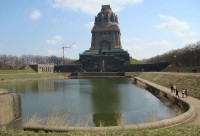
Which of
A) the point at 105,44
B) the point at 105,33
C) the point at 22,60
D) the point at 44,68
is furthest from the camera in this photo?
the point at 22,60

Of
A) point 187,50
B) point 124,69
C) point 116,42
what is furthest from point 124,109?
point 116,42

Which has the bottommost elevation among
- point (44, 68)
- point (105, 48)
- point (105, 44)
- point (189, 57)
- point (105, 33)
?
point (44, 68)

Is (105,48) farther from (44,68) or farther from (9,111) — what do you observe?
(9,111)

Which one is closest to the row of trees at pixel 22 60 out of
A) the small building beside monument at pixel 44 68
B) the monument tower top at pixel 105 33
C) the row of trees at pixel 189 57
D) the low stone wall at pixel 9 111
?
the small building beside monument at pixel 44 68

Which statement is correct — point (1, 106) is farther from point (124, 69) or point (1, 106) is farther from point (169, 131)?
point (124, 69)

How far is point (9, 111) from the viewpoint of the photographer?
6.22m

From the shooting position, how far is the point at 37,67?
10500 centimetres

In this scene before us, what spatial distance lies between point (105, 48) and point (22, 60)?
129 feet

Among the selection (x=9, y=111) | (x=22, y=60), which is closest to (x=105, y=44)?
(x=22, y=60)

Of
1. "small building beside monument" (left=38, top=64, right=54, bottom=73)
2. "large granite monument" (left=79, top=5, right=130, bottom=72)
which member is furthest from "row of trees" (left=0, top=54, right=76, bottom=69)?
"large granite monument" (left=79, top=5, right=130, bottom=72)

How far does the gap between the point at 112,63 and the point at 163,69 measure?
21.8 meters

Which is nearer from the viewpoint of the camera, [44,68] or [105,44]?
[44,68]

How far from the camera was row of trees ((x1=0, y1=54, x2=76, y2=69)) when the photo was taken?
4402 inches

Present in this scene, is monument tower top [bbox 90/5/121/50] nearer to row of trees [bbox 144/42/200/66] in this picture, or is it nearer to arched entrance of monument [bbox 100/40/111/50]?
arched entrance of monument [bbox 100/40/111/50]
